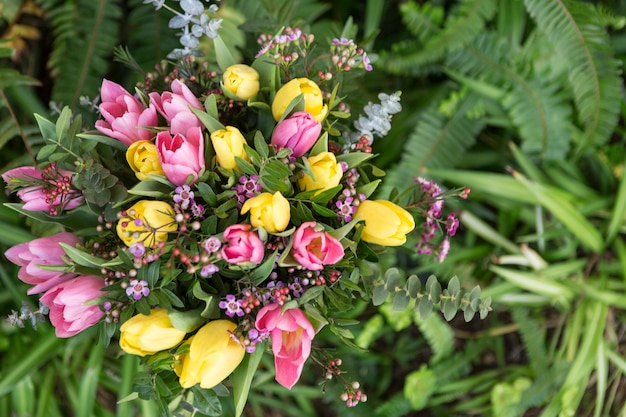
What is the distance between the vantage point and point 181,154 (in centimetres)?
50

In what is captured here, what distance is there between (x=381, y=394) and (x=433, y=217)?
0.81m

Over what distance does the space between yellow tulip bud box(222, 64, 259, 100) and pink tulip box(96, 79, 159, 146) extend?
0.29ft

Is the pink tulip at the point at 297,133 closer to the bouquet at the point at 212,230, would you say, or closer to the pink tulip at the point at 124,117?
the bouquet at the point at 212,230

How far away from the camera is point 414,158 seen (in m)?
1.13

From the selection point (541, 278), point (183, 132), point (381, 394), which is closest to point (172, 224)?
point (183, 132)

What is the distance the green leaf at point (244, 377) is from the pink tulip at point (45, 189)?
26 centimetres

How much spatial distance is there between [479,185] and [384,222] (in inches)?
24.7

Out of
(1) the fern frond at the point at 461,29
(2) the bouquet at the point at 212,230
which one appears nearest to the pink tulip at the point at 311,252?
(2) the bouquet at the point at 212,230

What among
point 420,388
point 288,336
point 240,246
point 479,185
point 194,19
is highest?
point 194,19

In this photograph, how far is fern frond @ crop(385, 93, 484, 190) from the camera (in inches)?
44.5

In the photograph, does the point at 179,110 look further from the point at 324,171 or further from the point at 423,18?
the point at 423,18

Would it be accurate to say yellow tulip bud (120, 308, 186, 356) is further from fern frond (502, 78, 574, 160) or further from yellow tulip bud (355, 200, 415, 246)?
fern frond (502, 78, 574, 160)

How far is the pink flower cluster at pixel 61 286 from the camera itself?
0.53m

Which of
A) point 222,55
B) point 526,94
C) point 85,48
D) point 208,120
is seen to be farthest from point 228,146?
point 526,94
